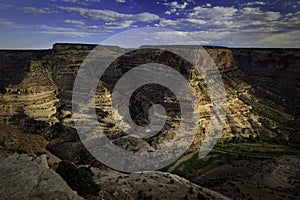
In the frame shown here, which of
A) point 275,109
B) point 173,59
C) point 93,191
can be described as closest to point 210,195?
point 93,191

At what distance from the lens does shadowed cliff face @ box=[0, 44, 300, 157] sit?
1914 inches

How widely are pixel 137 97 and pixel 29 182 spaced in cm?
4449

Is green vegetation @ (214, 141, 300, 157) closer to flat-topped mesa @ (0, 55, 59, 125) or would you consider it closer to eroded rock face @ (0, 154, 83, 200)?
flat-topped mesa @ (0, 55, 59, 125)

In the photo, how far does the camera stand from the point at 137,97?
185 feet

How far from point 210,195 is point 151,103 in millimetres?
31592

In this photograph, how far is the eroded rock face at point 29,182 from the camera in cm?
1141

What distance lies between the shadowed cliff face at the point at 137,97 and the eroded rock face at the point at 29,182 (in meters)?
27.2

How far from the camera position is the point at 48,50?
71.9 meters

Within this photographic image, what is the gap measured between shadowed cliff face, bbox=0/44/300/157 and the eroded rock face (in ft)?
89.1

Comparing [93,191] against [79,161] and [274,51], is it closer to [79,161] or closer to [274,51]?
[79,161]

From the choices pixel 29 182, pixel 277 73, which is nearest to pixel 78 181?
pixel 29 182

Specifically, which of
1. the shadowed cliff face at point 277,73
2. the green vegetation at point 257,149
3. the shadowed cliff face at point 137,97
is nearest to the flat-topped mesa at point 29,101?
the shadowed cliff face at point 137,97

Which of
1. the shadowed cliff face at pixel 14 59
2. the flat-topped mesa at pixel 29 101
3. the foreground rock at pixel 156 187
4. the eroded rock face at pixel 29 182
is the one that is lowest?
the foreground rock at pixel 156 187

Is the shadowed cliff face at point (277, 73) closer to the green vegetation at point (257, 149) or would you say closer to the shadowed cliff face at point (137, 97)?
the shadowed cliff face at point (137, 97)
